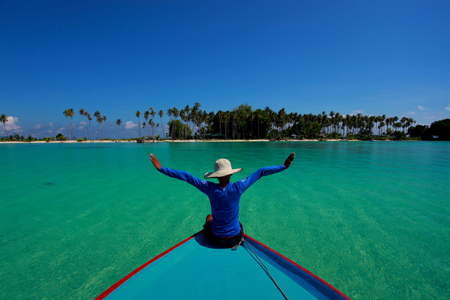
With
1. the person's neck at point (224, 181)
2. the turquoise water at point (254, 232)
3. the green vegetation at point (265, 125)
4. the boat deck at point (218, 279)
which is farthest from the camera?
the green vegetation at point (265, 125)

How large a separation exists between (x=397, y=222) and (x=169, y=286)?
6.89 m

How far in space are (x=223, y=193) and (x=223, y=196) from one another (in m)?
0.05

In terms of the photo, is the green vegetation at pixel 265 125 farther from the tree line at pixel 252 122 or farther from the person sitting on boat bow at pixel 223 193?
the person sitting on boat bow at pixel 223 193

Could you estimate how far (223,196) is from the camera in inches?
115

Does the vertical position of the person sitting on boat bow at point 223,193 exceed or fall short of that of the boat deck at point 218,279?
it exceeds it

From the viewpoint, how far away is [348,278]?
12.0 feet

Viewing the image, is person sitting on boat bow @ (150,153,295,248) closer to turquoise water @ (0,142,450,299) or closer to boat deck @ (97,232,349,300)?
boat deck @ (97,232,349,300)

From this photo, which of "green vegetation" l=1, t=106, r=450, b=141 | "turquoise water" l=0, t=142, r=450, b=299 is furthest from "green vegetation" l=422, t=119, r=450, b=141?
"turquoise water" l=0, t=142, r=450, b=299

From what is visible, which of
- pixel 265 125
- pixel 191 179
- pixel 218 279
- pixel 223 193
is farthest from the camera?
pixel 265 125

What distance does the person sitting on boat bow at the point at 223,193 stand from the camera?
9.57 ft

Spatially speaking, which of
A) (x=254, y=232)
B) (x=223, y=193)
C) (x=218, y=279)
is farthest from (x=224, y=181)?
(x=254, y=232)

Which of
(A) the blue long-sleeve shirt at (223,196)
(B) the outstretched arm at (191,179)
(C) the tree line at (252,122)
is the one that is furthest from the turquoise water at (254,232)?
(C) the tree line at (252,122)

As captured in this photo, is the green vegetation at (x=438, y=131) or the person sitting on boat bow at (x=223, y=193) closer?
the person sitting on boat bow at (x=223, y=193)

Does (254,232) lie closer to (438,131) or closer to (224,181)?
(224,181)
